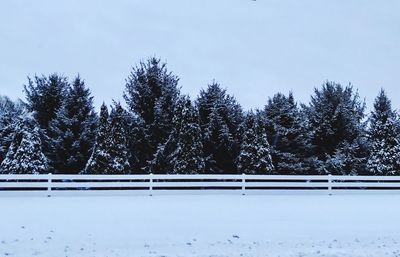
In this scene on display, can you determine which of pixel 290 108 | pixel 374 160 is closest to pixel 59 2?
pixel 290 108

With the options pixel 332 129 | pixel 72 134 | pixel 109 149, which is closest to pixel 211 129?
pixel 109 149

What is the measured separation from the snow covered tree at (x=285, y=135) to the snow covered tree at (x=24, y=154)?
1501 cm

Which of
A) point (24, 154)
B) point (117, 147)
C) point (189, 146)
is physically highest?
point (189, 146)

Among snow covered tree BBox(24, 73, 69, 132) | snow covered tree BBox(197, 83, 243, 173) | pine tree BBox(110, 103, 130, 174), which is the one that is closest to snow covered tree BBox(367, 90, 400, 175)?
snow covered tree BBox(197, 83, 243, 173)

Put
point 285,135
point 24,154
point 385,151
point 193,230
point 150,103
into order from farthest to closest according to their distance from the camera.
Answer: point 150,103
point 285,135
point 385,151
point 24,154
point 193,230

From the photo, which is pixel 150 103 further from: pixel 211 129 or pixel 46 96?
pixel 46 96

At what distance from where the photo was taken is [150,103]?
99.0 feet

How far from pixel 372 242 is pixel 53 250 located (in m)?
5.90

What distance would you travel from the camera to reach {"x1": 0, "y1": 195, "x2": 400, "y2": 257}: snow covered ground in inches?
284

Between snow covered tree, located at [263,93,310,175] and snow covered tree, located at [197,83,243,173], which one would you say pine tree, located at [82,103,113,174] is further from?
snow covered tree, located at [263,93,310,175]

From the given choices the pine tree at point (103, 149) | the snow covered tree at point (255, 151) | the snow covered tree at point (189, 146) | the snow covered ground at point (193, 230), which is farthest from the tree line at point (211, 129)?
the snow covered ground at point (193, 230)

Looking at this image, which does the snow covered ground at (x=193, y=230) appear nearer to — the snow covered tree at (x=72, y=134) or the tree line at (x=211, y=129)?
the tree line at (x=211, y=129)

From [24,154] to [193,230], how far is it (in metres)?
14.8

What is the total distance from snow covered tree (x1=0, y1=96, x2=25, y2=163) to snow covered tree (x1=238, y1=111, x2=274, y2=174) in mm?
13983
